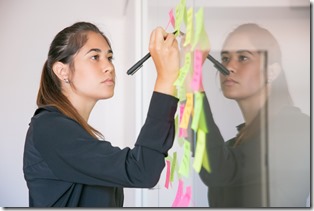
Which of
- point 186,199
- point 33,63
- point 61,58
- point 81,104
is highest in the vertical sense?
point 33,63

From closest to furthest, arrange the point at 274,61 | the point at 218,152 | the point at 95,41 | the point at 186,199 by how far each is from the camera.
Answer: the point at 274,61, the point at 218,152, the point at 186,199, the point at 95,41

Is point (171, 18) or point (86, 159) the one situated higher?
point (171, 18)

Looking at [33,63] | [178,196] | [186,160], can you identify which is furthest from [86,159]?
[33,63]

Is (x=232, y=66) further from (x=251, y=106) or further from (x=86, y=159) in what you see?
(x=86, y=159)

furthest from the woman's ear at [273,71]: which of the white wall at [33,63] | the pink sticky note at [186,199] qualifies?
the white wall at [33,63]

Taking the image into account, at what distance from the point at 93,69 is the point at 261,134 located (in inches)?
20.1

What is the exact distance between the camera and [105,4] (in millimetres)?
1646

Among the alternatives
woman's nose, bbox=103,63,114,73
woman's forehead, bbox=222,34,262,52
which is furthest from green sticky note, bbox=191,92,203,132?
woman's nose, bbox=103,63,114,73

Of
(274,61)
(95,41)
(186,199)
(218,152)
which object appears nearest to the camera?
(274,61)

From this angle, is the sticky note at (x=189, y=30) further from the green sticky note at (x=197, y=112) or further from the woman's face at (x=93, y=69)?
the woman's face at (x=93, y=69)

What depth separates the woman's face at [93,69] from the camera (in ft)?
3.56

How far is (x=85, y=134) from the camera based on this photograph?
0.85 m

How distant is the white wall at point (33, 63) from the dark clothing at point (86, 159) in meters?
0.68

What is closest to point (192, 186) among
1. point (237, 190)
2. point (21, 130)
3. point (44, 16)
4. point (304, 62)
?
point (237, 190)
